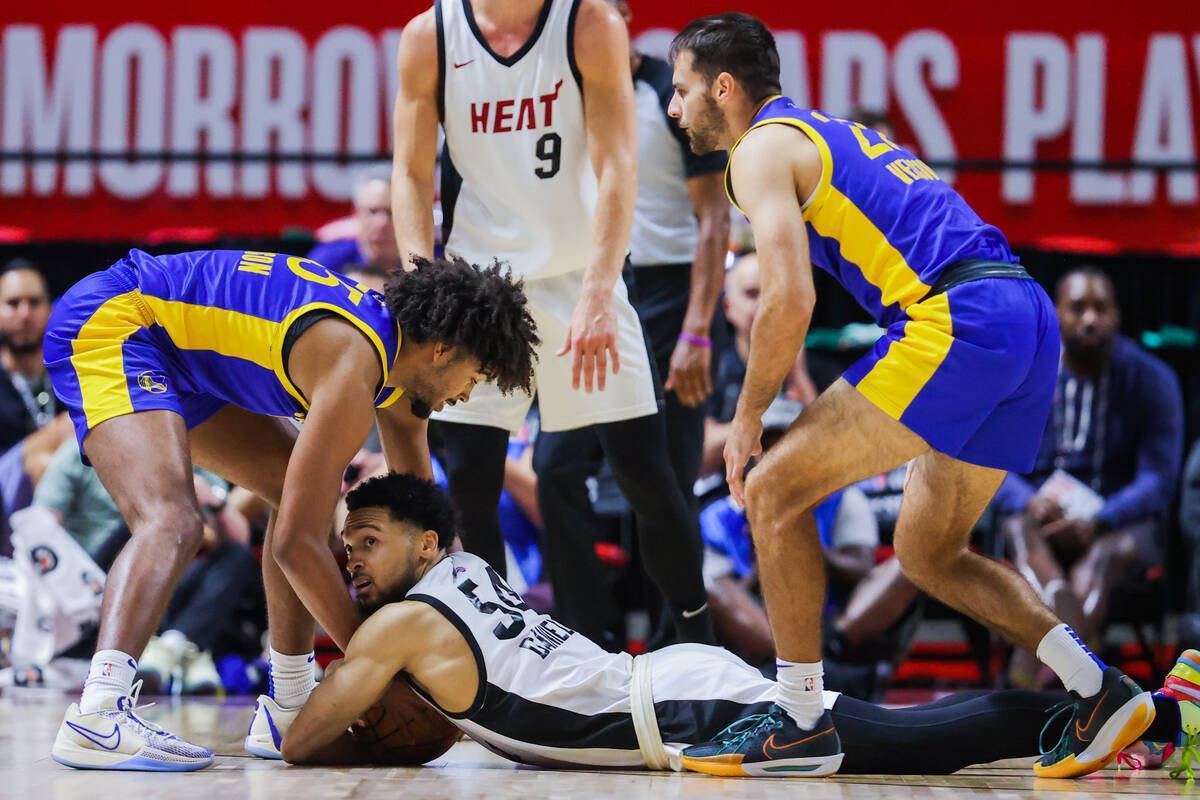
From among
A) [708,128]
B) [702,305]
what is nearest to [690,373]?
[702,305]

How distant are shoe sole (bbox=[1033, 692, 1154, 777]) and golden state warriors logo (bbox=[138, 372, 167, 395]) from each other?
218 centimetres

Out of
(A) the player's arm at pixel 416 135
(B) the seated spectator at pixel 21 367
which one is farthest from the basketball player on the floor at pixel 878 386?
(B) the seated spectator at pixel 21 367

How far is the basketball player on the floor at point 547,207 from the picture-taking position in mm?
3607

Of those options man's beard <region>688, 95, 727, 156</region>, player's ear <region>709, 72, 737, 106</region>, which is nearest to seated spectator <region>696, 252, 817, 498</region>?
man's beard <region>688, 95, 727, 156</region>

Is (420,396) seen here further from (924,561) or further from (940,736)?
(940,736)

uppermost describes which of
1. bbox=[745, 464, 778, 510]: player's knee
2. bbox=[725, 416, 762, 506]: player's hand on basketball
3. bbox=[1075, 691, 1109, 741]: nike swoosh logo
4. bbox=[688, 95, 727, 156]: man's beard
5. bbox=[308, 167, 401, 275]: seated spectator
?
bbox=[688, 95, 727, 156]: man's beard

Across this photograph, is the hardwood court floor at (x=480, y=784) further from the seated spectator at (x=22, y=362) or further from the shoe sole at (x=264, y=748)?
the seated spectator at (x=22, y=362)

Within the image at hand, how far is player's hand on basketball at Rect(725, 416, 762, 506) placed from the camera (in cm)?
288

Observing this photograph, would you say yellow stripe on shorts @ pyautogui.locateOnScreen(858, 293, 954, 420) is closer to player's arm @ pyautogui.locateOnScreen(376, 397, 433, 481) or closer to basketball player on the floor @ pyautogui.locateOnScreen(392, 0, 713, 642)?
basketball player on the floor @ pyautogui.locateOnScreen(392, 0, 713, 642)

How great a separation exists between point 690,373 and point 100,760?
2.15 meters

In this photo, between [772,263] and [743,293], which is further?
[743,293]

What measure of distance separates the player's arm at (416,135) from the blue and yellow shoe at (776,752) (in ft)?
5.25

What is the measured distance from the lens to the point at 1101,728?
9.34 ft

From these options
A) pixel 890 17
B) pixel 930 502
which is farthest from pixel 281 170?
pixel 930 502
